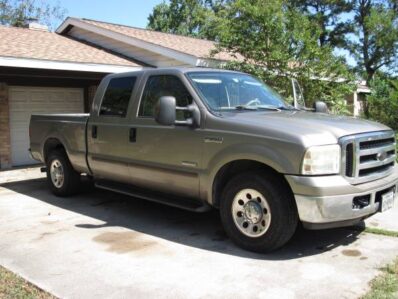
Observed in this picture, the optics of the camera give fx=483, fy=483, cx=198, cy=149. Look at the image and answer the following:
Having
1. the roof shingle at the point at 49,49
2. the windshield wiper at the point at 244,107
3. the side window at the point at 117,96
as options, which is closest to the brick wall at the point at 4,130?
the roof shingle at the point at 49,49

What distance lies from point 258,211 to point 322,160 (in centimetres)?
88

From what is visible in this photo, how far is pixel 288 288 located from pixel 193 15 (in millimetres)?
40181

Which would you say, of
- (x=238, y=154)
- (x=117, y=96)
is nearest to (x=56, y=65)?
(x=117, y=96)

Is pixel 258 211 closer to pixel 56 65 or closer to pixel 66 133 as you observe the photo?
pixel 66 133

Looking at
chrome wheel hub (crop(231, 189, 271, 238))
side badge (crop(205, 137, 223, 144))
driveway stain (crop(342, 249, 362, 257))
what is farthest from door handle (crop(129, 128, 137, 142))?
driveway stain (crop(342, 249, 362, 257))

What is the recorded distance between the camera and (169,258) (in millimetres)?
5051

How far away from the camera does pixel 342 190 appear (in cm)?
466

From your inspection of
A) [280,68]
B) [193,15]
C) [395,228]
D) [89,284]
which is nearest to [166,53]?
[280,68]

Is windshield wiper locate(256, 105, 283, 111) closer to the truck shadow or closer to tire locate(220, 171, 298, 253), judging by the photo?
tire locate(220, 171, 298, 253)

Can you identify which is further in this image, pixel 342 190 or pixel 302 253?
pixel 302 253

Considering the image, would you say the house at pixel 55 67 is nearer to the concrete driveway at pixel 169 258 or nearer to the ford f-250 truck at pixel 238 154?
the ford f-250 truck at pixel 238 154

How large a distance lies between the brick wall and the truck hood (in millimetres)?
8480

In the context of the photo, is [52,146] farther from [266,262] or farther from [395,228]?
[395,228]

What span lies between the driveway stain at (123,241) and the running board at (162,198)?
0.51 m
